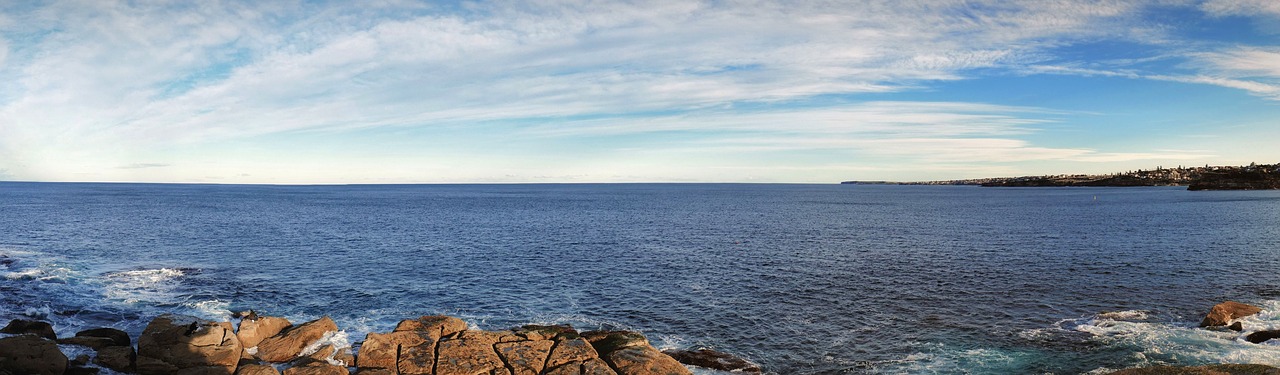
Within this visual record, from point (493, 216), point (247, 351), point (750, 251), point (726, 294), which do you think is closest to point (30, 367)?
point (247, 351)

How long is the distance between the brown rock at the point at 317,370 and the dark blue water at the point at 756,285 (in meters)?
8.44

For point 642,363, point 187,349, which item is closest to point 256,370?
point 187,349

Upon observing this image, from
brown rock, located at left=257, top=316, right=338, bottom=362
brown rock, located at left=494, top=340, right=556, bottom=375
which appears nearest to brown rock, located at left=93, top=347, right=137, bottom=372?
brown rock, located at left=257, top=316, right=338, bottom=362

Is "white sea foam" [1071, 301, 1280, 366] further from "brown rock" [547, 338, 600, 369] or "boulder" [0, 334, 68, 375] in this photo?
"boulder" [0, 334, 68, 375]

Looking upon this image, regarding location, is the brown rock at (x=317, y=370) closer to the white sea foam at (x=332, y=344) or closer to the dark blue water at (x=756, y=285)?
the white sea foam at (x=332, y=344)

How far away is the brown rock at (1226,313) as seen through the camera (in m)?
32.7

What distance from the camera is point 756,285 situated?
4631 centimetres

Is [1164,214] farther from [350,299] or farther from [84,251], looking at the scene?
[84,251]

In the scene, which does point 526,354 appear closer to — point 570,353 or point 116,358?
point 570,353

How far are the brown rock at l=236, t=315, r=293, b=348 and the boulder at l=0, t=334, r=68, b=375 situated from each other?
241 inches

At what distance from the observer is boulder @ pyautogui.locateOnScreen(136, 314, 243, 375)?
85.6ft

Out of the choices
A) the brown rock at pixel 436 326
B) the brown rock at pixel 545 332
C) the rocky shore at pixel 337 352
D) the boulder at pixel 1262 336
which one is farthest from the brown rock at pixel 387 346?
the boulder at pixel 1262 336

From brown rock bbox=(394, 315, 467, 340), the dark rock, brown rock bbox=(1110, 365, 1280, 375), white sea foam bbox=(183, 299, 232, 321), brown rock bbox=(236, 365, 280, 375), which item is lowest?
white sea foam bbox=(183, 299, 232, 321)

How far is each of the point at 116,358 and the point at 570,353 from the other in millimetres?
19628
